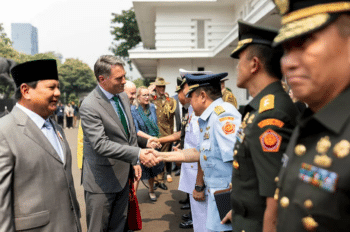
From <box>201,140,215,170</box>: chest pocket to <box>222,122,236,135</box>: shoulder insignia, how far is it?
0.25m

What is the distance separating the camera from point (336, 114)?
972 mm

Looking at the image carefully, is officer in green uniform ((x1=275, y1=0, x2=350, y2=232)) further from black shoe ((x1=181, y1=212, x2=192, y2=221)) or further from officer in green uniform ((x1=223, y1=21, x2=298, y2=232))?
black shoe ((x1=181, y1=212, x2=192, y2=221))

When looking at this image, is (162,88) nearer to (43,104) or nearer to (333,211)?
(43,104)

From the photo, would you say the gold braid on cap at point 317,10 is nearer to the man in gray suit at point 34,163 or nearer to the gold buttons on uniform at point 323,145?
the gold buttons on uniform at point 323,145

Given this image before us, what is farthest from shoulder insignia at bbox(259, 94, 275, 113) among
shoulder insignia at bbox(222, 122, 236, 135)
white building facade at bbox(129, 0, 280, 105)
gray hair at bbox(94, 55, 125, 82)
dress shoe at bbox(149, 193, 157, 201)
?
white building facade at bbox(129, 0, 280, 105)

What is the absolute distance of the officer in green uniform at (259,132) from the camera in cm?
146

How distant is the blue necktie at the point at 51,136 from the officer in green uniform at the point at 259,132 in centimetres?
152

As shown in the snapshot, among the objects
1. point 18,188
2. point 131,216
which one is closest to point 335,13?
point 18,188

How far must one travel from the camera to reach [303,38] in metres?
0.99

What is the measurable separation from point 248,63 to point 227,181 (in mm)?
1291

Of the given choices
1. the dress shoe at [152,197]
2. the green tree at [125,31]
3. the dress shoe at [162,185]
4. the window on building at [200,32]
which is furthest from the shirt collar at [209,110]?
the green tree at [125,31]

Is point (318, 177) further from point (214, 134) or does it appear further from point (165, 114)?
point (165, 114)

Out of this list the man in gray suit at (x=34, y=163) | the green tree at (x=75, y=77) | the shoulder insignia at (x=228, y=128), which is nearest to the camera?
the man in gray suit at (x=34, y=163)

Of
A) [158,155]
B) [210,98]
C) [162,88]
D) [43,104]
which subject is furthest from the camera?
[162,88]
